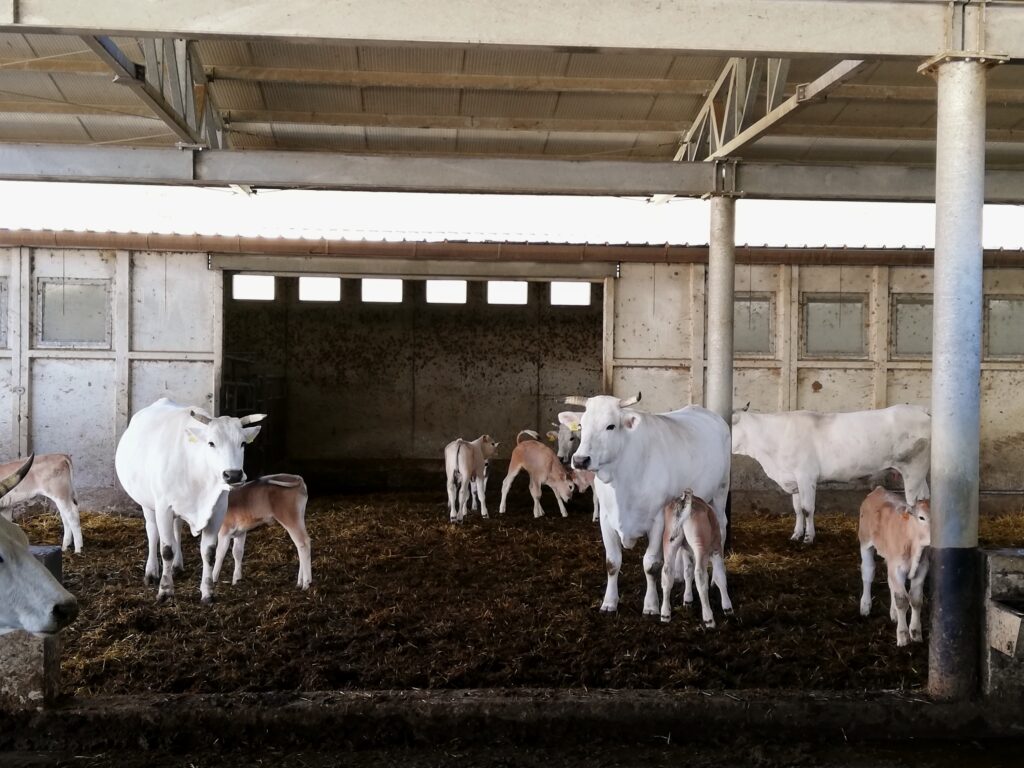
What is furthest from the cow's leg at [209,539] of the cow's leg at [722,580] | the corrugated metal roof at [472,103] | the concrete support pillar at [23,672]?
the corrugated metal roof at [472,103]

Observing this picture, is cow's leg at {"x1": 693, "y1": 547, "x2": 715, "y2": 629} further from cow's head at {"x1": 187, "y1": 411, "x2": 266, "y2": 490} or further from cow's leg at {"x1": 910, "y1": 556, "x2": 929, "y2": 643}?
cow's head at {"x1": 187, "y1": 411, "x2": 266, "y2": 490}

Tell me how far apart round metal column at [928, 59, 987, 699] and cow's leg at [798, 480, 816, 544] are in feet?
17.0

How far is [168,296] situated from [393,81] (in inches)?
183

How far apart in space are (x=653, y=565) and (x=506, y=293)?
1140 cm

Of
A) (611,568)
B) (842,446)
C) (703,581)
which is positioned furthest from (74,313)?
(842,446)

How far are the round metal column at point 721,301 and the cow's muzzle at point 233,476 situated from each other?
16.2 feet

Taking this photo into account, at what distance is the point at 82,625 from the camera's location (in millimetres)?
6316

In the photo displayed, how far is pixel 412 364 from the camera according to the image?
17453 millimetres

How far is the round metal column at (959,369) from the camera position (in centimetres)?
506

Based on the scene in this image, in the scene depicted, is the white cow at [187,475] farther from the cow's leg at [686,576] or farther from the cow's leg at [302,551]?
the cow's leg at [686,576]

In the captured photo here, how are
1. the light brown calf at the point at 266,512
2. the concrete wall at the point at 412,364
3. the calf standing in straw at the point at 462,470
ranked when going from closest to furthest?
the light brown calf at the point at 266,512, the calf standing in straw at the point at 462,470, the concrete wall at the point at 412,364

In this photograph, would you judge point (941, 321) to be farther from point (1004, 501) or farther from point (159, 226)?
point (159, 226)

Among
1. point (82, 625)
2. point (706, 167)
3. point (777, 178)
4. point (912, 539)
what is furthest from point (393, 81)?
point (912, 539)

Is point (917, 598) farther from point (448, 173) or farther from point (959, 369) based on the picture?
point (448, 173)
